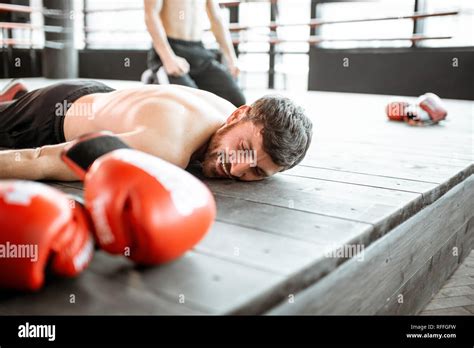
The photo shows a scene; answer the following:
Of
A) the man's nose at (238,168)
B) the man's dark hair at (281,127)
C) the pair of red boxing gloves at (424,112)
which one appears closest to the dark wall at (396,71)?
the pair of red boxing gloves at (424,112)

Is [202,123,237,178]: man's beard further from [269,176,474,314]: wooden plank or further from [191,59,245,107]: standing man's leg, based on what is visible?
[191,59,245,107]: standing man's leg

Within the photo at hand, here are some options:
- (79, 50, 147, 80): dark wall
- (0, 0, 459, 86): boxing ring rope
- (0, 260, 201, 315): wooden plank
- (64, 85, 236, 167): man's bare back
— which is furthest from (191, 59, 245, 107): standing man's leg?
(79, 50, 147, 80): dark wall

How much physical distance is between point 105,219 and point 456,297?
4.36 feet

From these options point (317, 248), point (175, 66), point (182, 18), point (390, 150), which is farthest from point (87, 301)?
point (182, 18)

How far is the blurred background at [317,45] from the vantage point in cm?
566

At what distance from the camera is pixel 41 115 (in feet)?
6.10

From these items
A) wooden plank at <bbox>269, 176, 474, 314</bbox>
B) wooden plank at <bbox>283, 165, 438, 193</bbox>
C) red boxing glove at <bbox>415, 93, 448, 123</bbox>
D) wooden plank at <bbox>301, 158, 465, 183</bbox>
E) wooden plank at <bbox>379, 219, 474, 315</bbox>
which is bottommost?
wooden plank at <bbox>379, 219, 474, 315</bbox>

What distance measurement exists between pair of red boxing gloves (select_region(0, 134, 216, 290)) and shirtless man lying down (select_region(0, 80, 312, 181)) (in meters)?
0.53

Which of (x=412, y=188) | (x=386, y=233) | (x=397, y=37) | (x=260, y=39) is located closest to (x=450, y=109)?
(x=397, y=37)

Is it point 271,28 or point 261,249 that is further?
point 271,28

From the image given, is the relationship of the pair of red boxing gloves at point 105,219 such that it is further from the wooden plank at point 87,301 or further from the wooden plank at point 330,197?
the wooden plank at point 330,197

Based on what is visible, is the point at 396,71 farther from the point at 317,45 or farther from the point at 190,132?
the point at 190,132

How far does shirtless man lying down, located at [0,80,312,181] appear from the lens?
142 centimetres

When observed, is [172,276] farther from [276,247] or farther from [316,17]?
[316,17]
